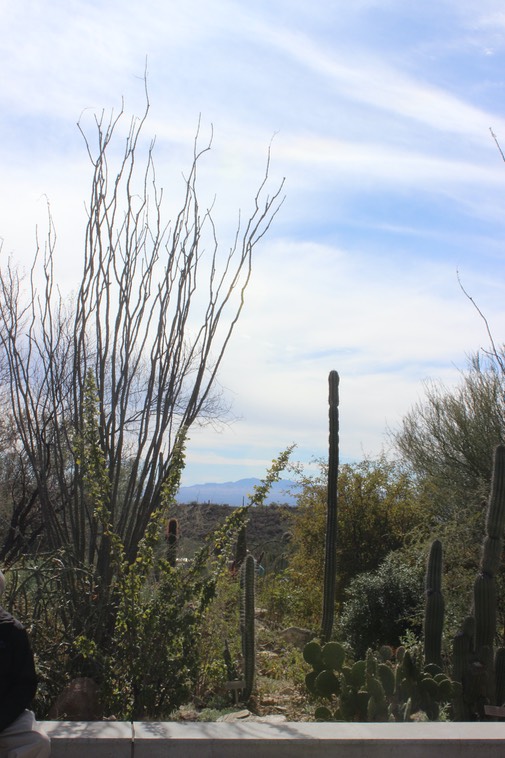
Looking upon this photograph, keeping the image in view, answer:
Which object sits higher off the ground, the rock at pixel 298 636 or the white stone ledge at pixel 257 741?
the white stone ledge at pixel 257 741

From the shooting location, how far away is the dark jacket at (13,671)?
3.60 metres

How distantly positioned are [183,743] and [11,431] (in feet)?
34.5

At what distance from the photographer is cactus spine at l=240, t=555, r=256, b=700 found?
6938 millimetres

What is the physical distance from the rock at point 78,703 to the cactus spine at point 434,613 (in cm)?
291

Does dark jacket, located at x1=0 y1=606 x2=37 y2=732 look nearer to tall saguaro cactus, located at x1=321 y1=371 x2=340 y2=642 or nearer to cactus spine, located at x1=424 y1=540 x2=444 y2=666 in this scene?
cactus spine, located at x1=424 y1=540 x2=444 y2=666

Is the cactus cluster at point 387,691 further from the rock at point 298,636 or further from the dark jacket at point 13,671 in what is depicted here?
the rock at point 298,636

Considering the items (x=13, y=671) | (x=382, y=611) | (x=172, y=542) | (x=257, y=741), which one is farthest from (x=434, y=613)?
Result: (x=13, y=671)

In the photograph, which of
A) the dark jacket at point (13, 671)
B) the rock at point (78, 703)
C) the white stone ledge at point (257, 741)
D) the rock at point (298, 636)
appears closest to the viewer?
the dark jacket at point (13, 671)

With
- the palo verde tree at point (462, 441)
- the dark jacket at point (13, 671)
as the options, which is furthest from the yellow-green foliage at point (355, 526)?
the dark jacket at point (13, 671)

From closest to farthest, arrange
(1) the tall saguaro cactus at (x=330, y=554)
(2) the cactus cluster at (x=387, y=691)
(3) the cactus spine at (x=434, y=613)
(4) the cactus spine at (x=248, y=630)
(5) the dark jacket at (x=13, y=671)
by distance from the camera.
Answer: (5) the dark jacket at (x=13, y=671), (2) the cactus cluster at (x=387, y=691), (3) the cactus spine at (x=434, y=613), (4) the cactus spine at (x=248, y=630), (1) the tall saguaro cactus at (x=330, y=554)

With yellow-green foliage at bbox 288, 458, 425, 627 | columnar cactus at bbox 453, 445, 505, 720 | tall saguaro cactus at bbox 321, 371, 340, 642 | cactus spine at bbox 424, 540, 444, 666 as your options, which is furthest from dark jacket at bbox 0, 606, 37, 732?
yellow-green foliage at bbox 288, 458, 425, 627

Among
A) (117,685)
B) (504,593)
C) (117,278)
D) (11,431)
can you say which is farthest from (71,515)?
(11,431)

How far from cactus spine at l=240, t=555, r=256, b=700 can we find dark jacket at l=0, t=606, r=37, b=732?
3.49 meters

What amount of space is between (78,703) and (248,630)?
8.34ft
